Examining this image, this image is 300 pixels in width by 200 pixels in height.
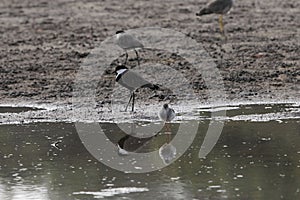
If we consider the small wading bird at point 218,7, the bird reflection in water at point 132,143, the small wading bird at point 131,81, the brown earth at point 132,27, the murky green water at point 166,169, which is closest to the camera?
the murky green water at point 166,169

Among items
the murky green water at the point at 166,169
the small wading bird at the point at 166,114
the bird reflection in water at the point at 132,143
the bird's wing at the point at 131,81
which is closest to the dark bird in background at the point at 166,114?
the small wading bird at the point at 166,114

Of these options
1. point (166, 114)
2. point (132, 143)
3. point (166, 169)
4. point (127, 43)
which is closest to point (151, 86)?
point (166, 114)

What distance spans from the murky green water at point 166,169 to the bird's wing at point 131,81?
1.10 m

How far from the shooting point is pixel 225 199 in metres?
6.26

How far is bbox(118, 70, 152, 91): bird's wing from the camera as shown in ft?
33.1

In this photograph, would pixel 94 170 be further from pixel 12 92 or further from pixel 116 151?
pixel 12 92

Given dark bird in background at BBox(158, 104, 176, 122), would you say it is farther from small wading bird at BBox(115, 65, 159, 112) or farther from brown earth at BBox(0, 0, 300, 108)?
brown earth at BBox(0, 0, 300, 108)

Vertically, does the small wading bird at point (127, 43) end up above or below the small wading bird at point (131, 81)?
above

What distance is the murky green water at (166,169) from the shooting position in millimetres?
6512

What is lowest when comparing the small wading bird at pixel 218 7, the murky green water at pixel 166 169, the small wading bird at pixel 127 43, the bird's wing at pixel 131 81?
the murky green water at pixel 166 169

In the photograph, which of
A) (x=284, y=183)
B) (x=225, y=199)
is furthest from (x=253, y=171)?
(x=225, y=199)

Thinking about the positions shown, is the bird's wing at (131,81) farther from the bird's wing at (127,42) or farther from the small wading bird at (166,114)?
the bird's wing at (127,42)

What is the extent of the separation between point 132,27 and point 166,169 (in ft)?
29.9

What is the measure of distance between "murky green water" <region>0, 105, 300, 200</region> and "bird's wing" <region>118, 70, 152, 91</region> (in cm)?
110
